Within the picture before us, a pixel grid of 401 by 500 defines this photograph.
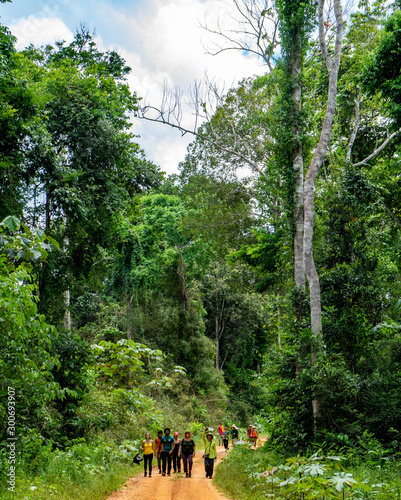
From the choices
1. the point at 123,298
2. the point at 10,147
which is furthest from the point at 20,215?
the point at 123,298

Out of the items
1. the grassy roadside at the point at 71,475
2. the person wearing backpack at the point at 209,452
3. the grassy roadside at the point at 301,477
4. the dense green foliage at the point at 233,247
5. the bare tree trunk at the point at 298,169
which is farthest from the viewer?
the bare tree trunk at the point at 298,169

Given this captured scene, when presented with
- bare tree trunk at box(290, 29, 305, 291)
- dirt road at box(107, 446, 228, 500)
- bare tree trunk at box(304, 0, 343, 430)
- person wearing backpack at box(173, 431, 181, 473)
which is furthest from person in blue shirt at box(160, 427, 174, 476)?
bare tree trunk at box(290, 29, 305, 291)

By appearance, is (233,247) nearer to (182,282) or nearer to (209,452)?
(182,282)

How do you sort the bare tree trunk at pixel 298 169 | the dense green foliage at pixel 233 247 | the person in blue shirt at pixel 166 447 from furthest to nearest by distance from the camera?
the bare tree trunk at pixel 298 169
the person in blue shirt at pixel 166 447
the dense green foliage at pixel 233 247

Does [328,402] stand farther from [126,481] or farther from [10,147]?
[10,147]

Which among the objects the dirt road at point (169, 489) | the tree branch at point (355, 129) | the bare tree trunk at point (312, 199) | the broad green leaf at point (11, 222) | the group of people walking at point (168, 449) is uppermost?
the tree branch at point (355, 129)

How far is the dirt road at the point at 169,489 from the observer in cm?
848

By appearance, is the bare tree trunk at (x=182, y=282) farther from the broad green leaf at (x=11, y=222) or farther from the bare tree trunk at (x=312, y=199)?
the broad green leaf at (x=11, y=222)

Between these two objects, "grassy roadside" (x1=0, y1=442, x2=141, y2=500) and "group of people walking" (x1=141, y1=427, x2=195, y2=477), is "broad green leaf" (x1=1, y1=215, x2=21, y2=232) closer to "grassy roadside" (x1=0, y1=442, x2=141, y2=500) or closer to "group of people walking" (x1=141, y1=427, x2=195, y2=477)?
"grassy roadside" (x1=0, y1=442, x2=141, y2=500)

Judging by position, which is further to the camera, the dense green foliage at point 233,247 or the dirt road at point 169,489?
the dirt road at point 169,489

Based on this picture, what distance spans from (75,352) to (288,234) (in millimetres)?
7056

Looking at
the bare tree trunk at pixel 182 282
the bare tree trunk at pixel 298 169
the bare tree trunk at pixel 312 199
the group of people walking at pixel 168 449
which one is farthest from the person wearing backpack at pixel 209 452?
the bare tree trunk at pixel 182 282

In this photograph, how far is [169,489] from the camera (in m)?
9.28

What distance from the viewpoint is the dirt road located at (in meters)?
8.48
